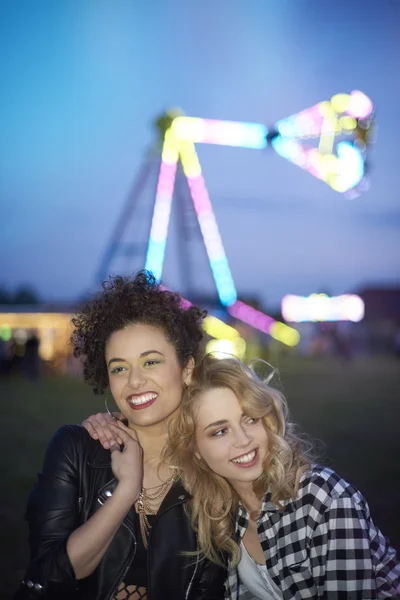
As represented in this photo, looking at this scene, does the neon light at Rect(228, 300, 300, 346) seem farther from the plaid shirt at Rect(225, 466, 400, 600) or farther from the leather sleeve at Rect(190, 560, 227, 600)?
the plaid shirt at Rect(225, 466, 400, 600)

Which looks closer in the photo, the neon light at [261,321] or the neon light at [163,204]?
the neon light at [163,204]

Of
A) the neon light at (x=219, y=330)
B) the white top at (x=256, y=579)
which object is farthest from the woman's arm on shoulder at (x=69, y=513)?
the neon light at (x=219, y=330)

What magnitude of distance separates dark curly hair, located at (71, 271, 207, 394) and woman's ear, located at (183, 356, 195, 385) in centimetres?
2

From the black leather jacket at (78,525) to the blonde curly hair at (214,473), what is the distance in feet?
0.20

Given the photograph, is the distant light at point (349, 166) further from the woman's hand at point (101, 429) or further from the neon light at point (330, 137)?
the woman's hand at point (101, 429)

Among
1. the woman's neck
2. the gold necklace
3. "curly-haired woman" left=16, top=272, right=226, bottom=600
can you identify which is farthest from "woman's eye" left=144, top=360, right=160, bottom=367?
the woman's neck

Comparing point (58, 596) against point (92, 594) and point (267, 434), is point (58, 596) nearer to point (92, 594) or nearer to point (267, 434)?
point (92, 594)

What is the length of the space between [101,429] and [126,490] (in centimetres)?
33

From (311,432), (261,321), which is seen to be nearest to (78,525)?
(311,432)

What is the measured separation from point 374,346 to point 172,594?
38931mm

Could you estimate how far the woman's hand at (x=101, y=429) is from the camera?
7.34ft

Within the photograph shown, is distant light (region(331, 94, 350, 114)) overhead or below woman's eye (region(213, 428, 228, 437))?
overhead

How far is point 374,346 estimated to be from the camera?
128 ft

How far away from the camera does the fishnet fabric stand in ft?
6.79
